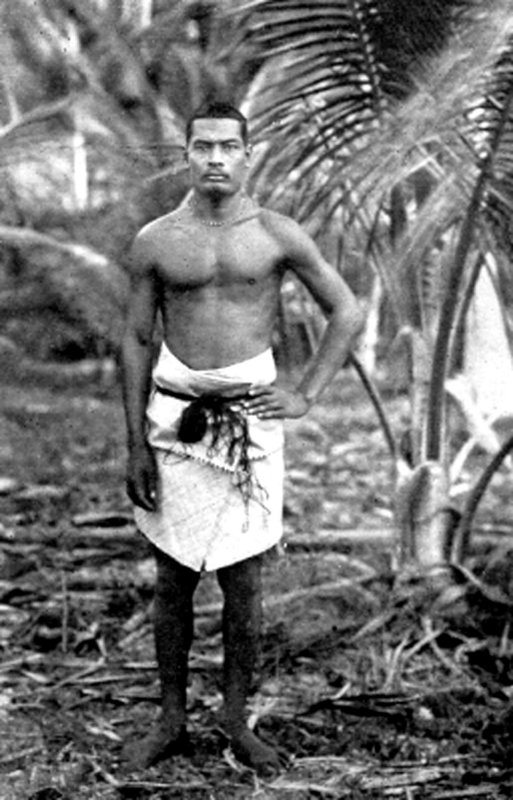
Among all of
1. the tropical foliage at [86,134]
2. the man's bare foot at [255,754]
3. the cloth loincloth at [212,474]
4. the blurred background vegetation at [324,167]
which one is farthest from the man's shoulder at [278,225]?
the tropical foliage at [86,134]

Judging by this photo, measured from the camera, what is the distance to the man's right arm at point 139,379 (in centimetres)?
267

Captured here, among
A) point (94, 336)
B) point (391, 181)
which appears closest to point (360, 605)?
point (391, 181)

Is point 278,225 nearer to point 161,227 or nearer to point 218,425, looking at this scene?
point 161,227

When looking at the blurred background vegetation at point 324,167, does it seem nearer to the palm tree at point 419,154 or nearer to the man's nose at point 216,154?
the palm tree at point 419,154

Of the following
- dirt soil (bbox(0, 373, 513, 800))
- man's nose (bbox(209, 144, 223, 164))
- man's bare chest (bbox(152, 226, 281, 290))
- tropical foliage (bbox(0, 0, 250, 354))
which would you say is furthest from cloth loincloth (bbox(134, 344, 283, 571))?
tropical foliage (bbox(0, 0, 250, 354))

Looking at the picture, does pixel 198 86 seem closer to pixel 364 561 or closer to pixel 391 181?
pixel 364 561

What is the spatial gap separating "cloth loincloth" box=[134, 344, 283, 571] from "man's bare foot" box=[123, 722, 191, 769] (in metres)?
0.40

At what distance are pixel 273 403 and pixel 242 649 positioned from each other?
54 centimetres

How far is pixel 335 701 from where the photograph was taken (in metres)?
3.13

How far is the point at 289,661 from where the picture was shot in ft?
11.3

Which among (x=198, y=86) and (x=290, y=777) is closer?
(x=290, y=777)

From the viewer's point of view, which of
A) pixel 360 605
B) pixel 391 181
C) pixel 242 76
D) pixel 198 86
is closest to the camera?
pixel 391 181

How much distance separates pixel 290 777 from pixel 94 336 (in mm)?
4384

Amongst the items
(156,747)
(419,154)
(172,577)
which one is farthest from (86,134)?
(156,747)
